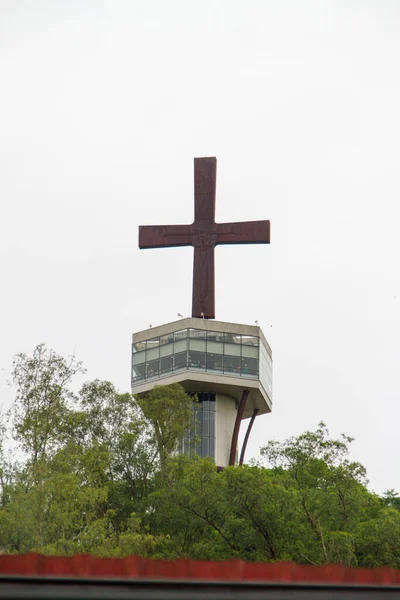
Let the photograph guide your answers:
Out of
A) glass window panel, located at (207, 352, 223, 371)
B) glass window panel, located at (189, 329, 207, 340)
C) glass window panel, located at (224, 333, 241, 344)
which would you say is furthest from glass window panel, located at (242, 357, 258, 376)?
glass window panel, located at (189, 329, 207, 340)

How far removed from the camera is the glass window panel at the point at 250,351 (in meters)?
61.8

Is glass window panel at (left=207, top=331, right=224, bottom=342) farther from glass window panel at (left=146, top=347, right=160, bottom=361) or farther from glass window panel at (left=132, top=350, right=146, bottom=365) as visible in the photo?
glass window panel at (left=132, top=350, right=146, bottom=365)

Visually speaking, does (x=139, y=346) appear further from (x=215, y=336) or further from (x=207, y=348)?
(x=215, y=336)

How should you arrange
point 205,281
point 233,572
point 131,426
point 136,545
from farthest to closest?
1. point 205,281
2. point 131,426
3. point 136,545
4. point 233,572

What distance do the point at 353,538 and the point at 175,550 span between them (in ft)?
25.4

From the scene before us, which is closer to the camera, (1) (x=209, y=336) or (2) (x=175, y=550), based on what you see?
(2) (x=175, y=550)

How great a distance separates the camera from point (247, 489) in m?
40.2

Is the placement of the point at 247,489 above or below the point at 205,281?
below

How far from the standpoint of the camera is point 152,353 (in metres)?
62.5

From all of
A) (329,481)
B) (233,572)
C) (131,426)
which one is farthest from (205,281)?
(233,572)

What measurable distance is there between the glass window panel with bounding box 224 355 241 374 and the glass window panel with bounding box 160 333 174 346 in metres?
3.83

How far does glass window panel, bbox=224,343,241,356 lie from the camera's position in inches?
2420

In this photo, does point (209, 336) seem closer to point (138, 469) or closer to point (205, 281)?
point (205, 281)

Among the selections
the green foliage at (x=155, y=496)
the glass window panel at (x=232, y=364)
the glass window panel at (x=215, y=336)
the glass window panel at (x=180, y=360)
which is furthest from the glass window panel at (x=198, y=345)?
the green foliage at (x=155, y=496)
